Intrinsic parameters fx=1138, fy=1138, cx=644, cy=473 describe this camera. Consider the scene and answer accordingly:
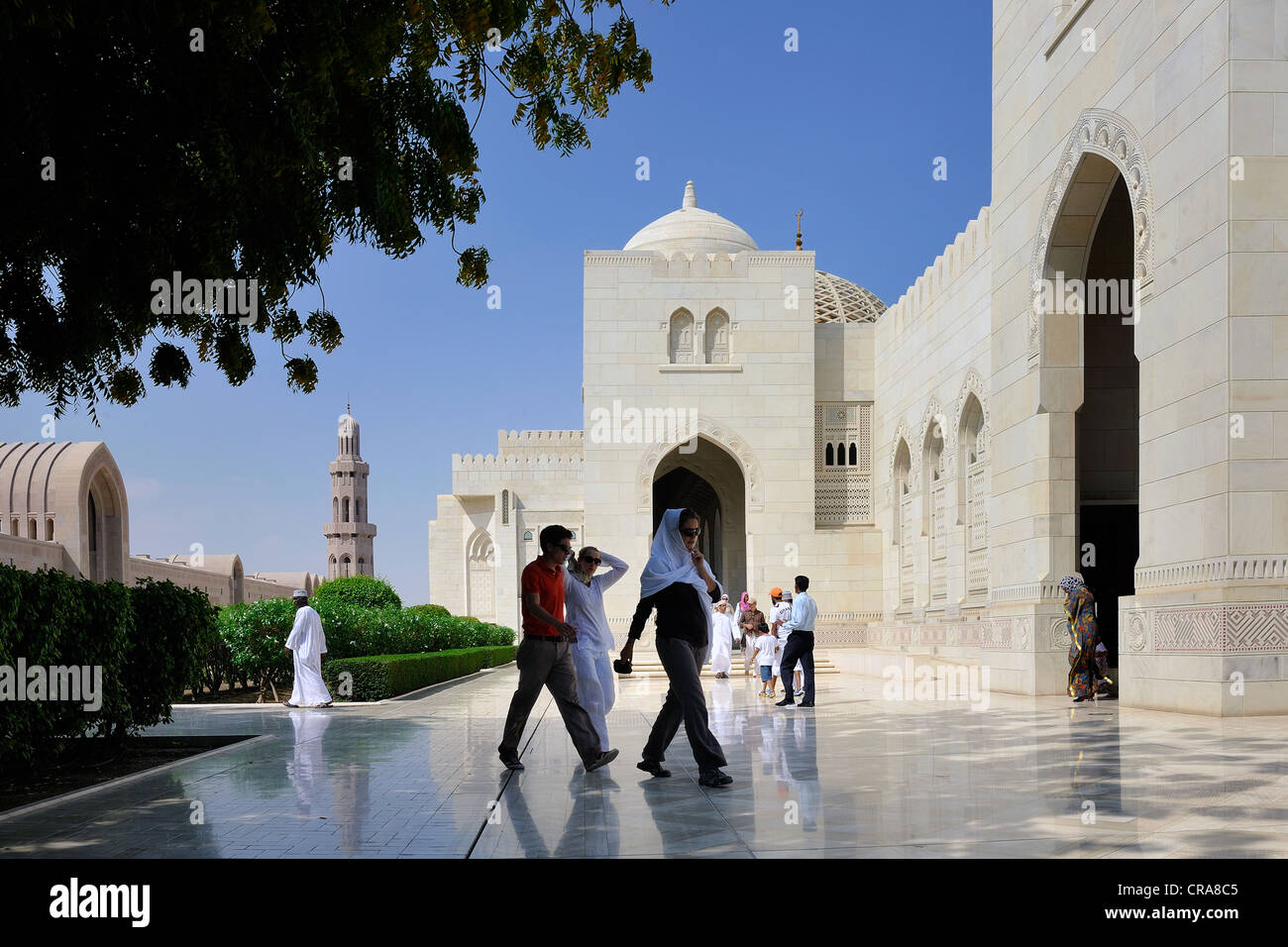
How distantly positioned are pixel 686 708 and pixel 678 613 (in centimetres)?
52

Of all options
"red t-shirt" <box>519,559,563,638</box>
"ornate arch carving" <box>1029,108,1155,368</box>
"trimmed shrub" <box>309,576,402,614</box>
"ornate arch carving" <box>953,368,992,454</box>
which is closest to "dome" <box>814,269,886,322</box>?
"ornate arch carving" <box>953,368,992,454</box>

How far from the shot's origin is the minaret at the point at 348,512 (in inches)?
2640

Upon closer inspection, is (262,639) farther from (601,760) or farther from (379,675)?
(601,760)

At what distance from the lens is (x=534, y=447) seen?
34.0 metres

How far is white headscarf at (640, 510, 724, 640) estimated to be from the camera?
20.7 feet

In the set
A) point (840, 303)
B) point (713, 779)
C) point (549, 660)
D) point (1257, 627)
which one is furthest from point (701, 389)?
point (713, 779)

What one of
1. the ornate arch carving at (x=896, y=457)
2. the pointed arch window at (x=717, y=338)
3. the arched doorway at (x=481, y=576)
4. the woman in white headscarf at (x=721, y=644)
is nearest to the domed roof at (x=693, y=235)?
the pointed arch window at (x=717, y=338)

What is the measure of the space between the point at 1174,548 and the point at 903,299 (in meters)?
14.2

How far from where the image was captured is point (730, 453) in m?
25.0

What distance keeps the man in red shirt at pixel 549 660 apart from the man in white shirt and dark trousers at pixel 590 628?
Result: 0.27 meters

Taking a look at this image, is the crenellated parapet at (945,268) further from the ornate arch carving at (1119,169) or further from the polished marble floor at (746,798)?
the polished marble floor at (746,798)

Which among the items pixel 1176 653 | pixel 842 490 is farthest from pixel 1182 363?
pixel 842 490

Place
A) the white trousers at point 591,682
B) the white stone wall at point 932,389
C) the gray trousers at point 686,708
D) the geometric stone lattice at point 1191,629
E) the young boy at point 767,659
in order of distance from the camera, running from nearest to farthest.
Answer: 1. the gray trousers at point 686,708
2. the white trousers at point 591,682
3. the geometric stone lattice at point 1191,629
4. the young boy at point 767,659
5. the white stone wall at point 932,389
